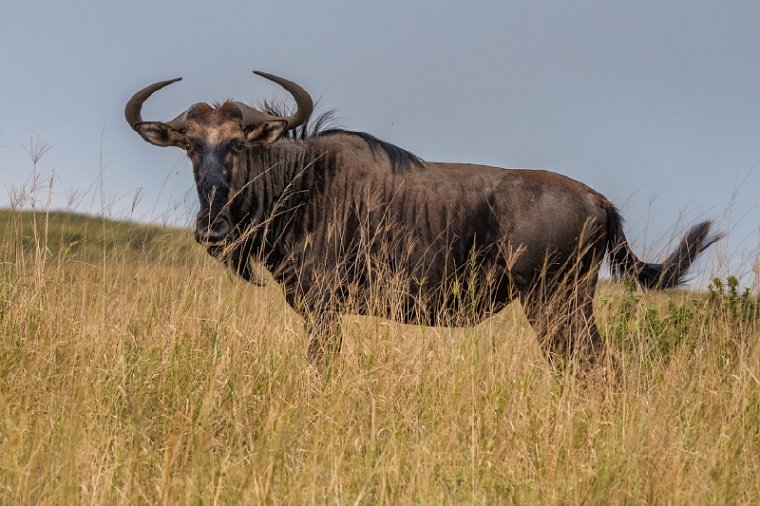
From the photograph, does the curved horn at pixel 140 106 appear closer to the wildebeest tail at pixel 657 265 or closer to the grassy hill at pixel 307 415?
the grassy hill at pixel 307 415

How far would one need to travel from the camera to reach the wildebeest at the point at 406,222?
6969 millimetres

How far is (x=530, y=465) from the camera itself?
13.0 ft

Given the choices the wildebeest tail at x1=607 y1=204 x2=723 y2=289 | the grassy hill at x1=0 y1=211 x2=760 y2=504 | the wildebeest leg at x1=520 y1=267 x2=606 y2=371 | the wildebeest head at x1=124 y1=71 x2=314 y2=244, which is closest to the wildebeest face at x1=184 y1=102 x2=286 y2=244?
the wildebeest head at x1=124 y1=71 x2=314 y2=244

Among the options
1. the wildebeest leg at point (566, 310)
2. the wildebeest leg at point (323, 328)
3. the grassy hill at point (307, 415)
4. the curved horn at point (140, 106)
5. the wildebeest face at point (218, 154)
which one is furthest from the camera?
the curved horn at point (140, 106)

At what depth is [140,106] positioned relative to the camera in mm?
7535

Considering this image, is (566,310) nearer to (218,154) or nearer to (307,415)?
(218,154)

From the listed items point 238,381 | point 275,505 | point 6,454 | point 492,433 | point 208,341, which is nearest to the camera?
point 275,505

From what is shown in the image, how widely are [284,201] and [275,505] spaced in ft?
13.2

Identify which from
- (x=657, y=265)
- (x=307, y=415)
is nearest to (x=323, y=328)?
(x=307, y=415)

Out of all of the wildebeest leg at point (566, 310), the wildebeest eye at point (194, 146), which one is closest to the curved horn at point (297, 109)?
the wildebeest eye at point (194, 146)

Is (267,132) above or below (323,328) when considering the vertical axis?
above

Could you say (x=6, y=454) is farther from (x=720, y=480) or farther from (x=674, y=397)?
(x=674, y=397)

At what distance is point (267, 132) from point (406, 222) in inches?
51.9

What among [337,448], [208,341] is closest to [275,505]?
[337,448]
